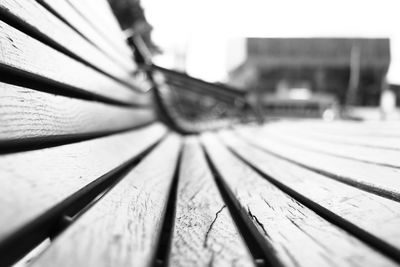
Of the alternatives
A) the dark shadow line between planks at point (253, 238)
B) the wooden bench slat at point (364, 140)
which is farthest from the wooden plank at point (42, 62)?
the wooden bench slat at point (364, 140)

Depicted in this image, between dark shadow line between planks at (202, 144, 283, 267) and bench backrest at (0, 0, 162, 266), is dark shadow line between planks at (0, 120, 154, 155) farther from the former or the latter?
dark shadow line between planks at (202, 144, 283, 267)

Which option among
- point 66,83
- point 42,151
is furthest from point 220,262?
point 66,83

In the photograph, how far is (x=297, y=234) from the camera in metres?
0.66

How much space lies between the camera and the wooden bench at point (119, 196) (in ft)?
1.78

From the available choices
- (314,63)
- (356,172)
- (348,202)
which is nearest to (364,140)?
(356,172)

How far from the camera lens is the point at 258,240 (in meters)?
0.67

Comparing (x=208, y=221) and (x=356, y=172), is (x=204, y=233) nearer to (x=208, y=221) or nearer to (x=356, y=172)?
(x=208, y=221)

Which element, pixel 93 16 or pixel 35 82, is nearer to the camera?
pixel 35 82

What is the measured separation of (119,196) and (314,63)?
3059 centimetres

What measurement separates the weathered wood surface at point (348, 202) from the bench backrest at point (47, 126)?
513 mm

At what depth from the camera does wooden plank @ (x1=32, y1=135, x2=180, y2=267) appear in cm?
49

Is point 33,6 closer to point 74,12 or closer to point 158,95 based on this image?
point 74,12

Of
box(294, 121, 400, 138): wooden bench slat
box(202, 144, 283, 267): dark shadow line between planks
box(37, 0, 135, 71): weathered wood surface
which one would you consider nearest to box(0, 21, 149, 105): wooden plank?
box(37, 0, 135, 71): weathered wood surface

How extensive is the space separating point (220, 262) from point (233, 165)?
0.94m
